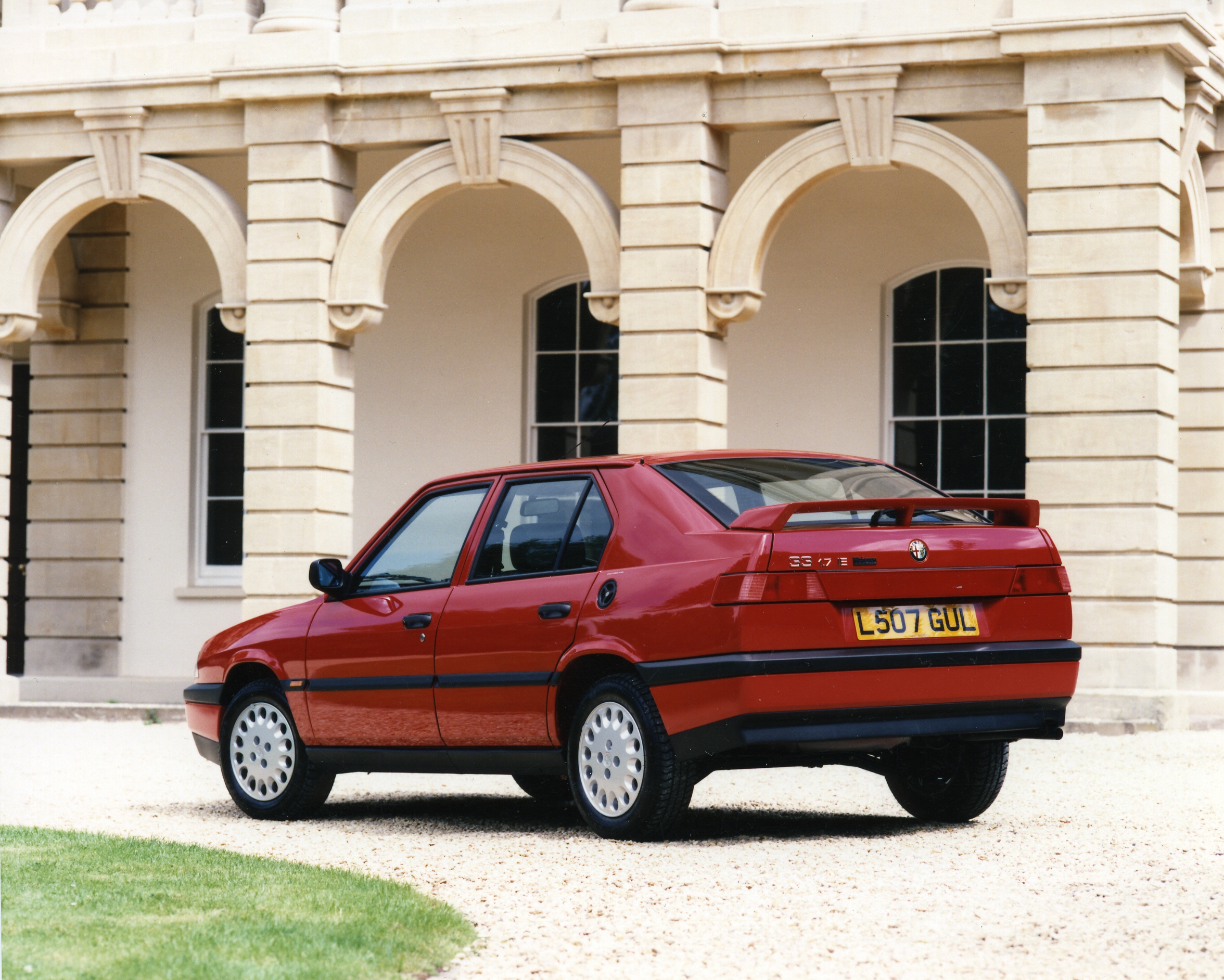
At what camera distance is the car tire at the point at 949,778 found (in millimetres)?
8359

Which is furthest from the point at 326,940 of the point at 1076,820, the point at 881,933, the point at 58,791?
the point at 58,791

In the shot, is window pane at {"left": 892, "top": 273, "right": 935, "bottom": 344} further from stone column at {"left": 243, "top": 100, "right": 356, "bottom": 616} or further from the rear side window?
the rear side window

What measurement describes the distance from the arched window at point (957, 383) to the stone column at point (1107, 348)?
297cm

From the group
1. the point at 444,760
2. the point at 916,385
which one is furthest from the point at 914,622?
the point at 916,385

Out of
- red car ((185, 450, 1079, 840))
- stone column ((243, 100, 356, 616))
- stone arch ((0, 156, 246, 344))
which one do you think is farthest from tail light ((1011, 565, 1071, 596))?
stone arch ((0, 156, 246, 344))

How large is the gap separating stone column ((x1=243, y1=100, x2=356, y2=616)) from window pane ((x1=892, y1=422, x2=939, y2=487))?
183 inches

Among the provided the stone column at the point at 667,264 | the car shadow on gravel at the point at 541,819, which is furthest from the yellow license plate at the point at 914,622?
the stone column at the point at 667,264

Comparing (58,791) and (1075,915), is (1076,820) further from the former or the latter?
(58,791)

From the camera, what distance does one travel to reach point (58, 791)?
415 inches

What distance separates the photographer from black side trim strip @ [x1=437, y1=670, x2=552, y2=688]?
800 centimetres

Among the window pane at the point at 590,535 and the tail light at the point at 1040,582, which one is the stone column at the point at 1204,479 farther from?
the window pane at the point at 590,535

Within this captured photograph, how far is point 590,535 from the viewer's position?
808 centimetres

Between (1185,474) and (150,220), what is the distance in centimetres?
978

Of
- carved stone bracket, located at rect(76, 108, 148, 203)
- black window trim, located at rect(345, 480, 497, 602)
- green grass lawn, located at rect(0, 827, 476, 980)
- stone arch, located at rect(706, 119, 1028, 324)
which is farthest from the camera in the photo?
carved stone bracket, located at rect(76, 108, 148, 203)
